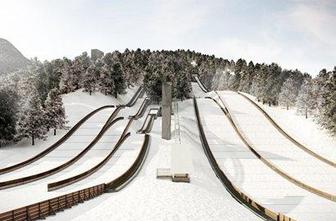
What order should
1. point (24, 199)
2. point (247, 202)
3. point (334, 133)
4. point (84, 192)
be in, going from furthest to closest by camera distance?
point (334, 133), point (247, 202), point (24, 199), point (84, 192)

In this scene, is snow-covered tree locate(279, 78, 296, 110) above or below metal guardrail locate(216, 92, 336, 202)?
above

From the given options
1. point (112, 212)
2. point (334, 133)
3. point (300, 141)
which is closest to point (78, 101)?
point (300, 141)

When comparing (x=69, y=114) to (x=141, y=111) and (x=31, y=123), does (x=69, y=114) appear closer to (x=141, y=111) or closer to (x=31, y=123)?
(x=31, y=123)

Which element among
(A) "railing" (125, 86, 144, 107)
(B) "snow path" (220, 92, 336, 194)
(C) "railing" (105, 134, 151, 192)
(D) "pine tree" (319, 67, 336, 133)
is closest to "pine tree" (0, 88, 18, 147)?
(C) "railing" (105, 134, 151, 192)

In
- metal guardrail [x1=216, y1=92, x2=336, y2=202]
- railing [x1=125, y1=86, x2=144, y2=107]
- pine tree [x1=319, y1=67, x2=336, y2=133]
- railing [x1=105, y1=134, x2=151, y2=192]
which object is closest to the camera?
railing [x1=105, y1=134, x2=151, y2=192]

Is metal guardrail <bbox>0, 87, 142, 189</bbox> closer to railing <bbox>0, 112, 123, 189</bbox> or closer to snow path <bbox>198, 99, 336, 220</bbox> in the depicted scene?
railing <bbox>0, 112, 123, 189</bbox>

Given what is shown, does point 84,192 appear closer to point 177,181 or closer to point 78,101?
point 177,181
